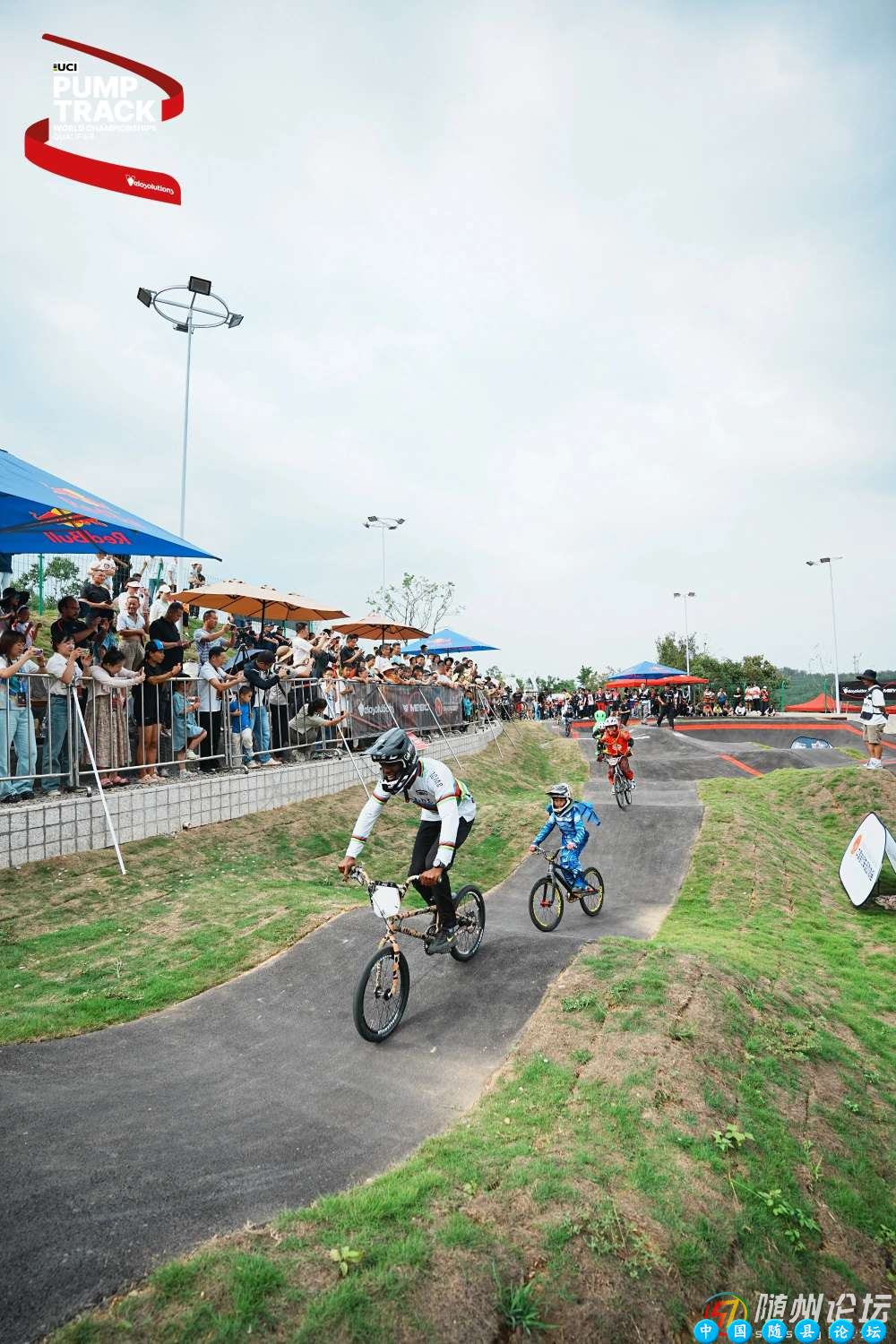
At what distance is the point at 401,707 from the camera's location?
19.6m

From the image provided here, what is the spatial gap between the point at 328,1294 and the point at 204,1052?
3203mm

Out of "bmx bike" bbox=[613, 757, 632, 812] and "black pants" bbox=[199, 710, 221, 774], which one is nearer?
"black pants" bbox=[199, 710, 221, 774]

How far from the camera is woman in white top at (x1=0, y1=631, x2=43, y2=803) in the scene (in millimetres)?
9289

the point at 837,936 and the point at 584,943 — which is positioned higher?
the point at 584,943

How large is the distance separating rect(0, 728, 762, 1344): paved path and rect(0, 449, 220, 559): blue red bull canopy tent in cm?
529

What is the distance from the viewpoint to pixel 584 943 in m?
8.44

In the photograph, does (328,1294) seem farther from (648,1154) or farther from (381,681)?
(381,681)

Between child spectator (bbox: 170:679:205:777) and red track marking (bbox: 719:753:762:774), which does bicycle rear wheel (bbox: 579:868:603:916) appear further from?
red track marking (bbox: 719:753:762:774)

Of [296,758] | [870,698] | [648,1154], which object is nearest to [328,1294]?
[648,1154]

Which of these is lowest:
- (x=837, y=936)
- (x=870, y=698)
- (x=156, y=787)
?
(x=837, y=936)

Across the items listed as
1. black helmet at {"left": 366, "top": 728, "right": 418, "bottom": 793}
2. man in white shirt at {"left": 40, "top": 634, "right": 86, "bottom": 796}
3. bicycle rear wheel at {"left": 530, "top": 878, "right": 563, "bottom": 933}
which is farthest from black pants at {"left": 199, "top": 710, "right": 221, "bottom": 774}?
black helmet at {"left": 366, "top": 728, "right": 418, "bottom": 793}

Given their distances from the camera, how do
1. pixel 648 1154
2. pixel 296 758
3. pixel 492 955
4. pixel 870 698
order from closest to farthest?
pixel 648 1154
pixel 492 955
pixel 296 758
pixel 870 698

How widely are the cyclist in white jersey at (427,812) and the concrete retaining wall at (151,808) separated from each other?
454cm

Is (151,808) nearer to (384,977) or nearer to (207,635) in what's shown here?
(207,635)
